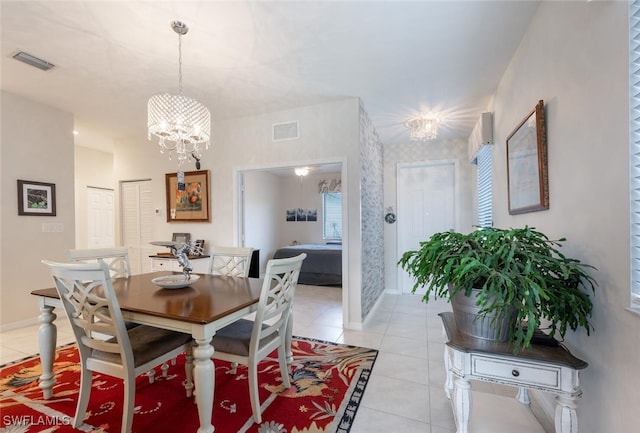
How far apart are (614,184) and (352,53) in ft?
6.61

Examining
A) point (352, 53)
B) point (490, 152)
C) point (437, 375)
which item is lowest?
point (437, 375)

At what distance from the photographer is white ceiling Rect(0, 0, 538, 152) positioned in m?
1.92

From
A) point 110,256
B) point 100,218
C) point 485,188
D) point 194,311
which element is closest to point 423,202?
point 485,188

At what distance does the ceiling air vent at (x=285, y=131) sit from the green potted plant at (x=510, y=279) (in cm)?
258

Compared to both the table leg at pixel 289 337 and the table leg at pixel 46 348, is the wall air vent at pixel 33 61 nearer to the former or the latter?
the table leg at pixel 46 348

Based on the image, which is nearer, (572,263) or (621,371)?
(621,371)

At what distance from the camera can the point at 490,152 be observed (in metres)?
3.15

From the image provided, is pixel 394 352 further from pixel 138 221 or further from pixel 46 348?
pixel 138 221

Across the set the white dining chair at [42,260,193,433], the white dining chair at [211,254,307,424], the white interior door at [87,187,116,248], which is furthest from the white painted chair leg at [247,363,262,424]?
the white interior door at [87,187,116,248]

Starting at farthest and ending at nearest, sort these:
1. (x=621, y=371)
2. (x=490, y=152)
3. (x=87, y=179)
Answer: (x=87, y=179) < (x=490, y=152) < (x=621, y=371)

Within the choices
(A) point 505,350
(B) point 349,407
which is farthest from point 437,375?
(A) point 505,350

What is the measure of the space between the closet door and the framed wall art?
Result: 4846 mm

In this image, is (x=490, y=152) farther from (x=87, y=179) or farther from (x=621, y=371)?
(x=87, y=179)

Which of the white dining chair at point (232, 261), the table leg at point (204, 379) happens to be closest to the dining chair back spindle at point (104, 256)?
the white dining chair at point (232, 261)
